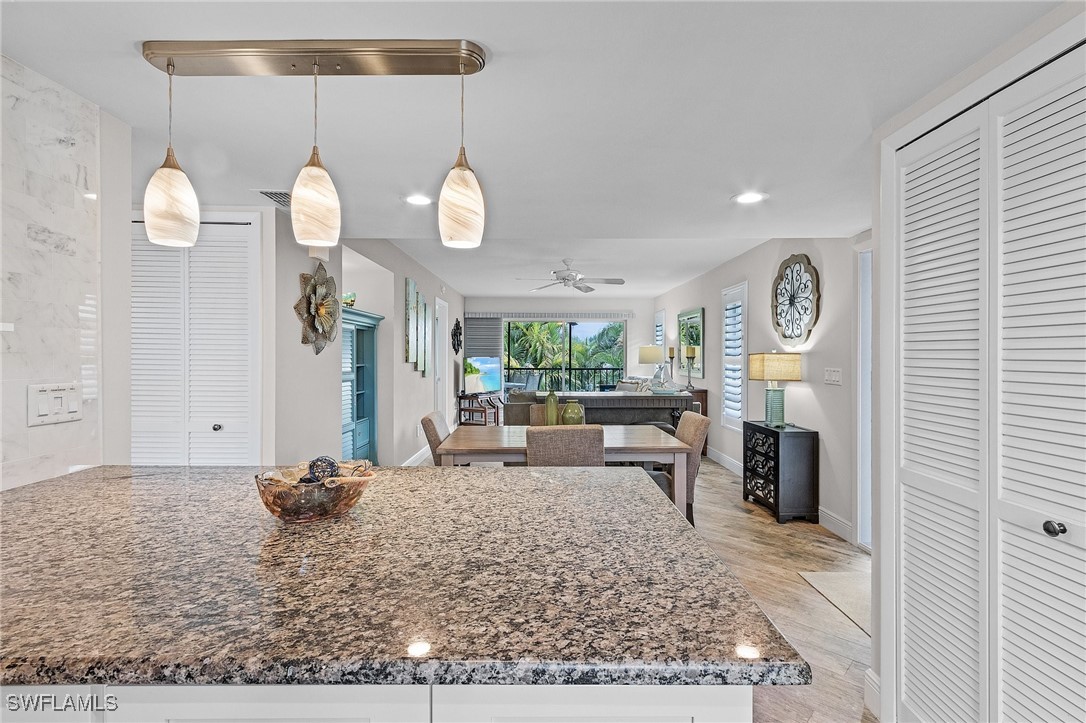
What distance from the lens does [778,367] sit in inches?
173

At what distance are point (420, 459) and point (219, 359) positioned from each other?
3564 millimetres

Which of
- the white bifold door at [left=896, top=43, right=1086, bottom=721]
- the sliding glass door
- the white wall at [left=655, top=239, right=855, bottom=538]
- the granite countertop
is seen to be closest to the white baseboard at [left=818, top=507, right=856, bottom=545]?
the white wall at [left=655, top=239, right=855, bottom=538]

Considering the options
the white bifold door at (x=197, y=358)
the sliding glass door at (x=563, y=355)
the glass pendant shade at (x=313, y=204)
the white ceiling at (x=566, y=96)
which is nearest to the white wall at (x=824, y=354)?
the white ceiling at (x=566, y=96)

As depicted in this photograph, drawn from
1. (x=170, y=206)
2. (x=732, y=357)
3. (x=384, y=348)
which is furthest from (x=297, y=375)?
(x=732, y=357)

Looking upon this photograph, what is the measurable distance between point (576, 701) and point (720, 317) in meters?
6.16

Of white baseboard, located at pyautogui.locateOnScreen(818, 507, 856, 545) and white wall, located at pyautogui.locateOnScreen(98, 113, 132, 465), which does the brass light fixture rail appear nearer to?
white wall, located at pyautogui.locateOnScreen(98, 113, 132, 465)

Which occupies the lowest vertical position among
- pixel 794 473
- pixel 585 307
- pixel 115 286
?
pixel 794 473

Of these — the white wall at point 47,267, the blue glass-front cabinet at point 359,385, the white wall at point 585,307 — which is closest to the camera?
the white wall at point 47,267

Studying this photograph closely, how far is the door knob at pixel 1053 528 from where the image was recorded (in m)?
1.26

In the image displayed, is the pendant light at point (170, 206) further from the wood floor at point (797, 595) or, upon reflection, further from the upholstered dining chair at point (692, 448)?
the upholstered dining chair at point (692, 448)

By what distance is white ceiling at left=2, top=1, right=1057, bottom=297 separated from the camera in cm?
132

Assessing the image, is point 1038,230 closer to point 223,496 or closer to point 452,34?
point 452,34

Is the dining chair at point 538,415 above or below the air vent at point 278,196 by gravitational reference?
below
